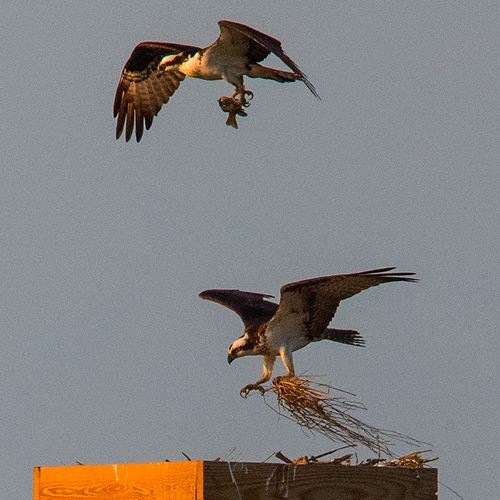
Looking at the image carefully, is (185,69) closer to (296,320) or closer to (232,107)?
(232,107)

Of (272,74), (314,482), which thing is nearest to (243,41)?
(272,74)

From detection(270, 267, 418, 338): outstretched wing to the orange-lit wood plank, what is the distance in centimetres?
123

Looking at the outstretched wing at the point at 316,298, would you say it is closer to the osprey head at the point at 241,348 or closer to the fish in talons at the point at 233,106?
the osprey head at the point at 241,348

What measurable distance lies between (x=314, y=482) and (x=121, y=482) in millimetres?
754

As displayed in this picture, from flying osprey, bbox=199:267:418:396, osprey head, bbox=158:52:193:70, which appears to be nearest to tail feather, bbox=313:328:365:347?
flying osprey, bbox=199:267:418:396

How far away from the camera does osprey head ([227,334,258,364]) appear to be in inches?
277

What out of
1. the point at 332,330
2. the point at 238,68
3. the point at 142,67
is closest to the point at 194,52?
the point at 238,68

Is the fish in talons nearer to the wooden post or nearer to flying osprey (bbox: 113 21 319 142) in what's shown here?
flying osprey (bbox: 113 21 319 142)

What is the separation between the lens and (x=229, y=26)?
8.13 meters

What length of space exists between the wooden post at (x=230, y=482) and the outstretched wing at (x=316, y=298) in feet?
2.82

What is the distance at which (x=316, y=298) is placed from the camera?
6883 mm

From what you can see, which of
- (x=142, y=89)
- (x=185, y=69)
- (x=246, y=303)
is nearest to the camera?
(x=246, y=303)

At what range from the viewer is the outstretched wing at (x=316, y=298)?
665 cm

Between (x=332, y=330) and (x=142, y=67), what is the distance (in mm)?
2814
